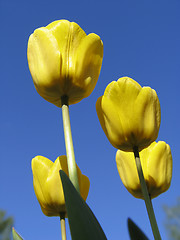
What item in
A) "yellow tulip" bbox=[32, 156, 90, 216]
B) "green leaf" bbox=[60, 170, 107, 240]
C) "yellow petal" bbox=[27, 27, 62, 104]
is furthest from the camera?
"yellow tulip" bbox=[32, 156, 90, 216]

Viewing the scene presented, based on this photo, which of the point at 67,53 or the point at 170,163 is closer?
the point at 67,53

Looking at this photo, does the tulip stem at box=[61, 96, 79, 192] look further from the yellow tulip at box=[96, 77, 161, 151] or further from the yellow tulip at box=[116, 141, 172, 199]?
the yellow tulip at box=[116, 141, 172, 199]

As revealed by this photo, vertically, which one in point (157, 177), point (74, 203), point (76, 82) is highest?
point (76, 82)

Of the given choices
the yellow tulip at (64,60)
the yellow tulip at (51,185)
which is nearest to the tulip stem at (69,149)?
the yellow tulip at (64,60)

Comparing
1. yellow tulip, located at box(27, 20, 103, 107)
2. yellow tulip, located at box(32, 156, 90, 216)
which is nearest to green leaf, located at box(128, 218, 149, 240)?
yellow tulip, located at box(32, 156, 90, 216)

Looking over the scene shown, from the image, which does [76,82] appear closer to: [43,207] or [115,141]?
[115,141]

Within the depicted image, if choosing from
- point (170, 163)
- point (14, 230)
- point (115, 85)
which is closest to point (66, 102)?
point (115, 85)
